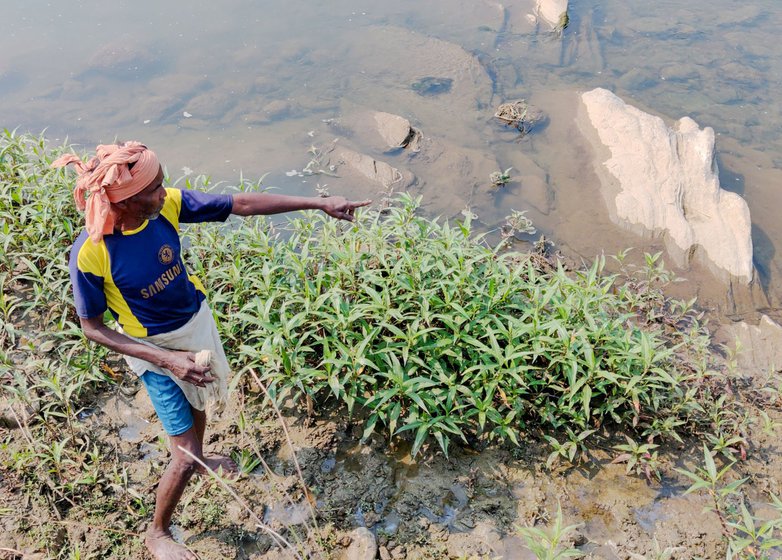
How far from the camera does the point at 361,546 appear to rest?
3.10 m

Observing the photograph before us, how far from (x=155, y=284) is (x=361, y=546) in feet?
5.26

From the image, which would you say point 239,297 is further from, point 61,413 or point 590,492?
point 590,492

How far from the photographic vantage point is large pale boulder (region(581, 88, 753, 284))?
5934 mm

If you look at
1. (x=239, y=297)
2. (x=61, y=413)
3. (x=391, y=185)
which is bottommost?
(x=391, y=185)

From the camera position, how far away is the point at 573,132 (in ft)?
24.9

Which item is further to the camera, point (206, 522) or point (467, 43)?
point (467, 43)

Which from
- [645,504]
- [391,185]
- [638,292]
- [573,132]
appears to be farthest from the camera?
[573,132]

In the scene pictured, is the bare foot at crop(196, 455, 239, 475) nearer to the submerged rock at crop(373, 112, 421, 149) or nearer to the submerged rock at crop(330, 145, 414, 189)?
the submerged rock at crop(330, 145, 414, 189)

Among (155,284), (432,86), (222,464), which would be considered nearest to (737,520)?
(222,464)

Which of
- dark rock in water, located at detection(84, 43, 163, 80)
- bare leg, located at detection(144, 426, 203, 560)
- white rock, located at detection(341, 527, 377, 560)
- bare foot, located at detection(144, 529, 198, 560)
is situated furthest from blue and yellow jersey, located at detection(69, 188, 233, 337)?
dark rock in water, located at detection(84, 43, 163, 80)

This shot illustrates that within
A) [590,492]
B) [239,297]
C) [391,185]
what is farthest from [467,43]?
[590,492]

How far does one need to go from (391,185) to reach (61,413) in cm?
406

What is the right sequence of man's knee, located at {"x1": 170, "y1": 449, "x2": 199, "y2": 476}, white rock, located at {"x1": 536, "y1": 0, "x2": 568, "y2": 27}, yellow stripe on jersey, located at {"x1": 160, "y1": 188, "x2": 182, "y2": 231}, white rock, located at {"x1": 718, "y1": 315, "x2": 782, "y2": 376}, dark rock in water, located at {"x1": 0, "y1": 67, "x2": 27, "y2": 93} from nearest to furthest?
yellow stripe on jersey, located at {"x1": 160, "y1": 188, "x2": 182, "y2": 231}, man's knee, located at {"x1": 170, "y1": 449, "x2": 199, "y2": 476}, white rock, located at {"x1": 718, "y1": 315, "x2": 782, "y2": 376}, dark rock in water, located at {"x1": 0, "y1": 67, "x2": 27, "y2": 93}, white rock, located at {"x1": 536, "y1": 0, "x2": 568, "y2": 27}

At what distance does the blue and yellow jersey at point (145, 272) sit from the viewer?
8.14 ft
